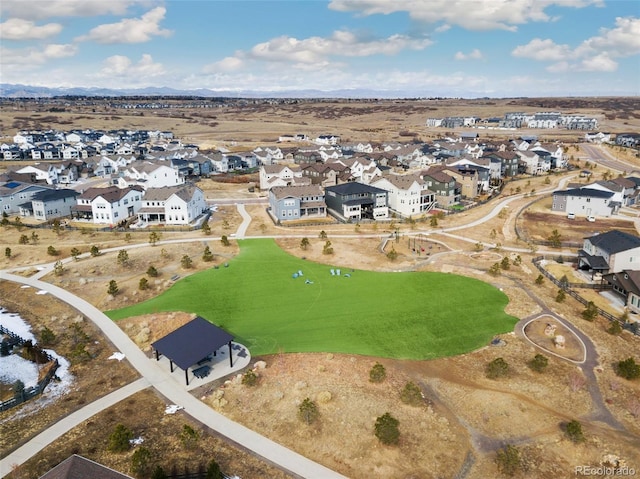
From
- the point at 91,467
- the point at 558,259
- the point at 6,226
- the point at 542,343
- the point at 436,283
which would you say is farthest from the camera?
the point at 6,226

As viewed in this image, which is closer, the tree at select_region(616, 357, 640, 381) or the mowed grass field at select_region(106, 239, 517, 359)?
the tree at select_region(616, 357, 640, 381)

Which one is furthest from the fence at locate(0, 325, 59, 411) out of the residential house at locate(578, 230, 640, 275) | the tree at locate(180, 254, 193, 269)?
the residential house at locate(578, 230, 640, 275)

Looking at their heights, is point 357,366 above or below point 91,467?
below

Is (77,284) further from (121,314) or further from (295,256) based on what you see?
(295,256)

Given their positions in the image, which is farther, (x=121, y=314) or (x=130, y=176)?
(x=130, y=176)

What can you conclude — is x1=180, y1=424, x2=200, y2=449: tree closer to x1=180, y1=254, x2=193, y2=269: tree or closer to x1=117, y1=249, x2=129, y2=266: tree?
x1=180, y1=254, x2=193, y2=269: tree

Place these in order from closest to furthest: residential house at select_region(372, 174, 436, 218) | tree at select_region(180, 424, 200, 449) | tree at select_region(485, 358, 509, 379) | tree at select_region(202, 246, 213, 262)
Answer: tree at select_region(180, 424, 200, 449) → tree at select_region(485, 358, 509, 379) → tree at select_region(202, 246, 213, 262) → residential house at select_region(372, 174, 436, 218)

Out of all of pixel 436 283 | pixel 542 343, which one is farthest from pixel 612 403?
pixel 436 283
